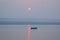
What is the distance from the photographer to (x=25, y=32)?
5.20 ft

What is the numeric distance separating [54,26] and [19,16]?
545mm

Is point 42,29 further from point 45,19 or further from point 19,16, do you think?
point 19,16

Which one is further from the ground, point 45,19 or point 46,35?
point 45,19

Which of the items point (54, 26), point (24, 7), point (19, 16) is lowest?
point (54, 26)

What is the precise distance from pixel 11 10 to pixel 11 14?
0.20 ft

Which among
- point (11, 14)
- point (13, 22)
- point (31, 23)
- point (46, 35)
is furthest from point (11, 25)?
point (46, 35)

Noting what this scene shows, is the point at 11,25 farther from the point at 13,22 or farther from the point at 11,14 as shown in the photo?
the point at 11,14

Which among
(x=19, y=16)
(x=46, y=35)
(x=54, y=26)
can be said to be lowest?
(x=46, y=35)

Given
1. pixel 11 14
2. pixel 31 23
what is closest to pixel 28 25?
pixel 31 23

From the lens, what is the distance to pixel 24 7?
5.15 feet

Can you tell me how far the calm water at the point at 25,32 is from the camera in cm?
158

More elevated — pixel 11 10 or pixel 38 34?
pixel 11 10

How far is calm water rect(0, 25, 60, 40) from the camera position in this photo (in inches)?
62.1

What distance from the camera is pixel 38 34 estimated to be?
159 centimetres
